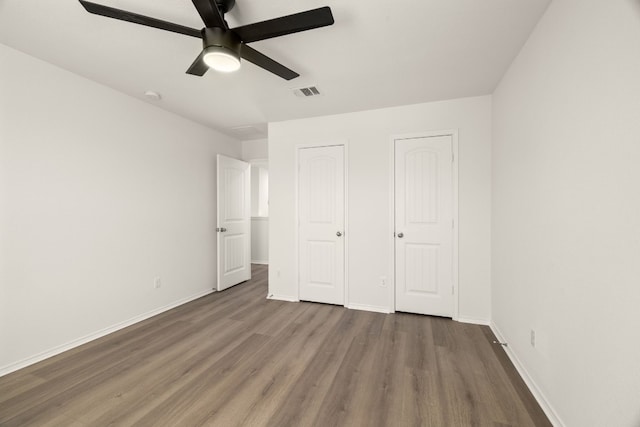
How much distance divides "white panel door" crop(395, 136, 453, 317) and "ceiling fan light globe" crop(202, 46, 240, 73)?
7.14 feet

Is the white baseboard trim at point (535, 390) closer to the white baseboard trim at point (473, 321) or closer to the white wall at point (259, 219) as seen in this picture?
the white baseboard trim at point (473, 321)

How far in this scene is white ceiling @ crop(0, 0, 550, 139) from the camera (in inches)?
66.2

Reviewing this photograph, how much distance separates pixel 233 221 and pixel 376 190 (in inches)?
94.5

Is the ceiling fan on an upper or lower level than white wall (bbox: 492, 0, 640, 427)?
upper

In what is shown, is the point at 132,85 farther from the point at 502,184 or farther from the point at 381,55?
the point at 502,184

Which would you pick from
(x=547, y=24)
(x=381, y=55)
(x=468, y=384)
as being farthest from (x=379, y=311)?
(x=547, y=24)

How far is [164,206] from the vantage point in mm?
3398

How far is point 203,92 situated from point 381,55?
6.19ft

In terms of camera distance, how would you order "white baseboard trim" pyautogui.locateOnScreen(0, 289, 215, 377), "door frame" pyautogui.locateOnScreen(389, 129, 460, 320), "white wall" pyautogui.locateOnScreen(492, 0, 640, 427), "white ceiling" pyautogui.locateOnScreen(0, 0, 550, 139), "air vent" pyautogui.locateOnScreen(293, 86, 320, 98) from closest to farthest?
"white wall" pyautogui.locateOnScreen(492, 0, 640, 427), "white ceiling" pyautogui.locateOnScreen(0, 0, 550, 139), "white baseboard trim" pyautogui.locateOnScreen(0, 289, 215, 377), "air vent" pyautogui.locateOnScreen(293, 86, 320, 98), "door frame" pyautogui.locateOnScreen(389, 129, 460, 320)

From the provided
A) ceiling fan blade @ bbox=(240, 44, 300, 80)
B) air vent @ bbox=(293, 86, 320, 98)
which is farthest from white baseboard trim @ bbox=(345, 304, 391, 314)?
ceiling fan blade @ bbox=(240, 44, 300, 80)

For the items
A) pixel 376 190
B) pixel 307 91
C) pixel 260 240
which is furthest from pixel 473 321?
pixel 260 240

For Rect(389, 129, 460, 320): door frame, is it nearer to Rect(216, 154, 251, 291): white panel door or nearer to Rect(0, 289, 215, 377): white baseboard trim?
Rect(216, 154, 251, 291): white panel door

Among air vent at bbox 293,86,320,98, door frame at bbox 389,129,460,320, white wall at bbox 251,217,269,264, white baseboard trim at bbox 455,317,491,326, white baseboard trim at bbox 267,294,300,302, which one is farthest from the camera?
white wall at bbox 251,217,269,264

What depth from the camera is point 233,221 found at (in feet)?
14.4
